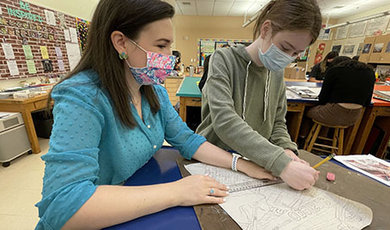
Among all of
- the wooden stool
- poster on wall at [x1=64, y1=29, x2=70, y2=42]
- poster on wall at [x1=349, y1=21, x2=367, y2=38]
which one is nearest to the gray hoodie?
the wooden stool

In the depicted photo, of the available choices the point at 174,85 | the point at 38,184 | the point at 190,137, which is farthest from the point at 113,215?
the point at 174,85

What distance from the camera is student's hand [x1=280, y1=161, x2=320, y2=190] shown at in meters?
0.64

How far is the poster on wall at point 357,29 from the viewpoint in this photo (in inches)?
245

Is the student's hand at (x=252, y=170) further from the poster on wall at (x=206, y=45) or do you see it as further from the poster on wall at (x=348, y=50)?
the poster on wall at (x=348, y=50)

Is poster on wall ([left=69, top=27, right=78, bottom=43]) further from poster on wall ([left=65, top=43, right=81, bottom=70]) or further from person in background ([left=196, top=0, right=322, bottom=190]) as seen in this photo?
person in background ([left=196, top=0, right=322, bottom=190])

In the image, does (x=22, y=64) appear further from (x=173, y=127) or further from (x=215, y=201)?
(x=215, y=201)

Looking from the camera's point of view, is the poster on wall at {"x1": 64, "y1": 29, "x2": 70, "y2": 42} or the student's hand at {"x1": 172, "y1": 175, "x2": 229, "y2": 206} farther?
the poster on wall at {"x1": 64, "y1": 29, "x2": 70, "y2": 42}

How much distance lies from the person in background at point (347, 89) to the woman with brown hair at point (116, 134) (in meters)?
1.78

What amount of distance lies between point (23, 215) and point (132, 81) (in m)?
1.62

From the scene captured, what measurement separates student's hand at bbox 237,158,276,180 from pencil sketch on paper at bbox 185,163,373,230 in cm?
5


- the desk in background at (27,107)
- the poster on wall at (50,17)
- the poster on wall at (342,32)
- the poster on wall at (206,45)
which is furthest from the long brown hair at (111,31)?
the poster on wall at (342,32)

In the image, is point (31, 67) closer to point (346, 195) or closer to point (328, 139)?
point (346, 195)

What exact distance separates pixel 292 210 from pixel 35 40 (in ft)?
11.6

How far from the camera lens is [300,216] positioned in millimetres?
539
